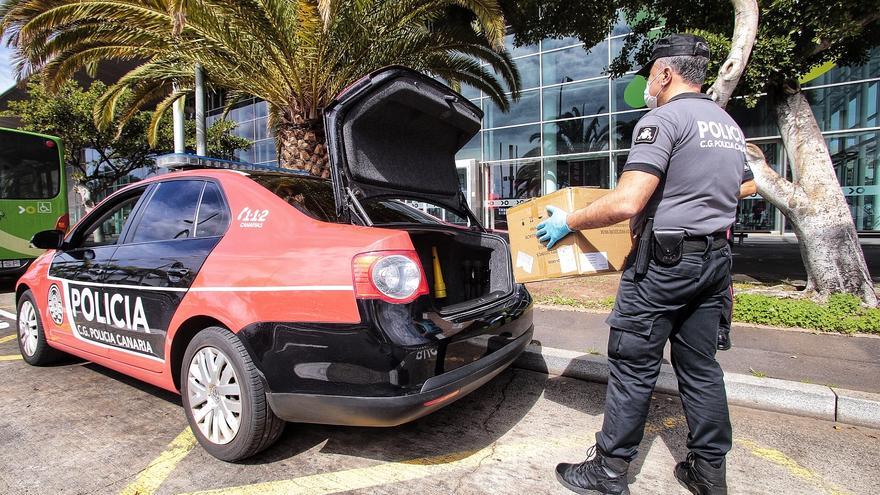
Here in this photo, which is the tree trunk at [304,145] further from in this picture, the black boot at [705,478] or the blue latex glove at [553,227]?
the black boot at [705,478]

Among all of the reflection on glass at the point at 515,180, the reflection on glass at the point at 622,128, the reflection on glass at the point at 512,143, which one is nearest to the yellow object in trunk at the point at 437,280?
the reflection on glass at the point at 622,128

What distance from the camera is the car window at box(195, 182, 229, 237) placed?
262cm

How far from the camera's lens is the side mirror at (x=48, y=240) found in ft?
11.8

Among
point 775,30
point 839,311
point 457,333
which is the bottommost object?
point 839,311

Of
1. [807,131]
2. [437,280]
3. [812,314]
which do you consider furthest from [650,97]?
[807,131]

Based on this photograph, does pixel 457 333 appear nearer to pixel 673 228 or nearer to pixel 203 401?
pixel 673 228

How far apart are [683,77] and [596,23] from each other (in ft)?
20.5

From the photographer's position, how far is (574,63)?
15391mm

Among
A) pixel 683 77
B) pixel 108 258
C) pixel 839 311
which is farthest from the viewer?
pixel 839 311

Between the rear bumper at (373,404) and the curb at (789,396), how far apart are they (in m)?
1.64

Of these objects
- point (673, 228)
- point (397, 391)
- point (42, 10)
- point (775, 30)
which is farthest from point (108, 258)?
point (775, 30)

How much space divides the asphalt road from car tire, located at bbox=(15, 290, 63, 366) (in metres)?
0.57

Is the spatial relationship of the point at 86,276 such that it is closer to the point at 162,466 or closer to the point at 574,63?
the point at 162,466

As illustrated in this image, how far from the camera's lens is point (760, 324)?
15.8 ft
